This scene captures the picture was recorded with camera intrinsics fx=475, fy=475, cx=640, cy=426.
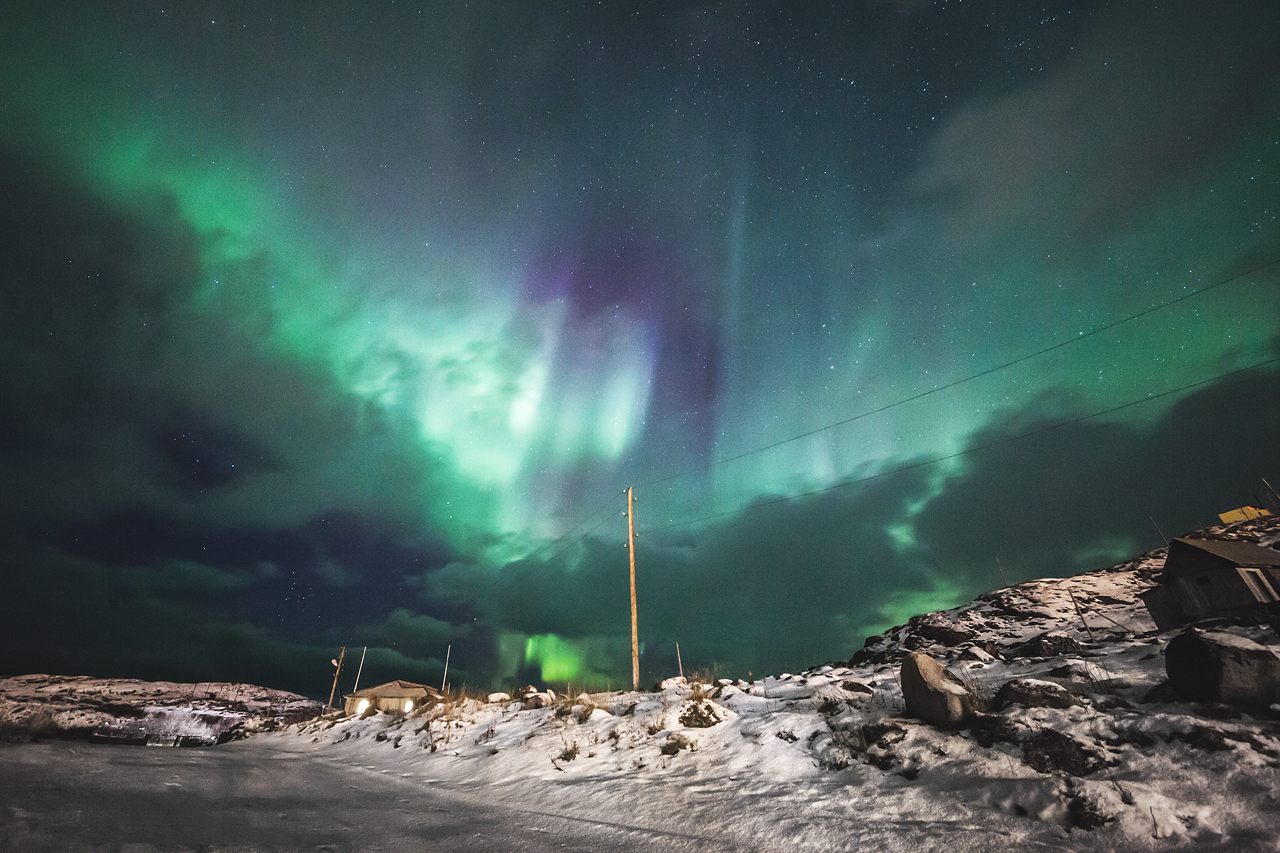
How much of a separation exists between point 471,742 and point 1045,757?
451 inches

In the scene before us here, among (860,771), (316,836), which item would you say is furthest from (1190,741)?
(316,836)

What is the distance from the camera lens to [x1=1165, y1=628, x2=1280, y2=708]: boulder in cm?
535

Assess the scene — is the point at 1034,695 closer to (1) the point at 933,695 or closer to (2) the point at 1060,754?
(1) the point at 933,695

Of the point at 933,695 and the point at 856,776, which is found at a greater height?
the point at 933,695

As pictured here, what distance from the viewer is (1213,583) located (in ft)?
54.7

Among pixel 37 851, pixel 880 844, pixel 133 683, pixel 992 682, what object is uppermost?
pixel 133 683

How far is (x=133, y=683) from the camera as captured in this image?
456 feet

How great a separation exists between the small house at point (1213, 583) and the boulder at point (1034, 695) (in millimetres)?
16199

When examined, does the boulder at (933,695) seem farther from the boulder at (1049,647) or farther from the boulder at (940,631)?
the boulder at (940,631)

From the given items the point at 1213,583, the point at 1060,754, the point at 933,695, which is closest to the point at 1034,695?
the point at 933,695

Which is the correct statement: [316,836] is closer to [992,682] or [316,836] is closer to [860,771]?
[860,771]

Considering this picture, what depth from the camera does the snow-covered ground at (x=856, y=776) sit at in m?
4.20

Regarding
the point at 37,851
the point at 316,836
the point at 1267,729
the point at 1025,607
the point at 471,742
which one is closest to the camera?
the point at 37,851

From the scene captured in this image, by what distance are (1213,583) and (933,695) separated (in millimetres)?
18785
